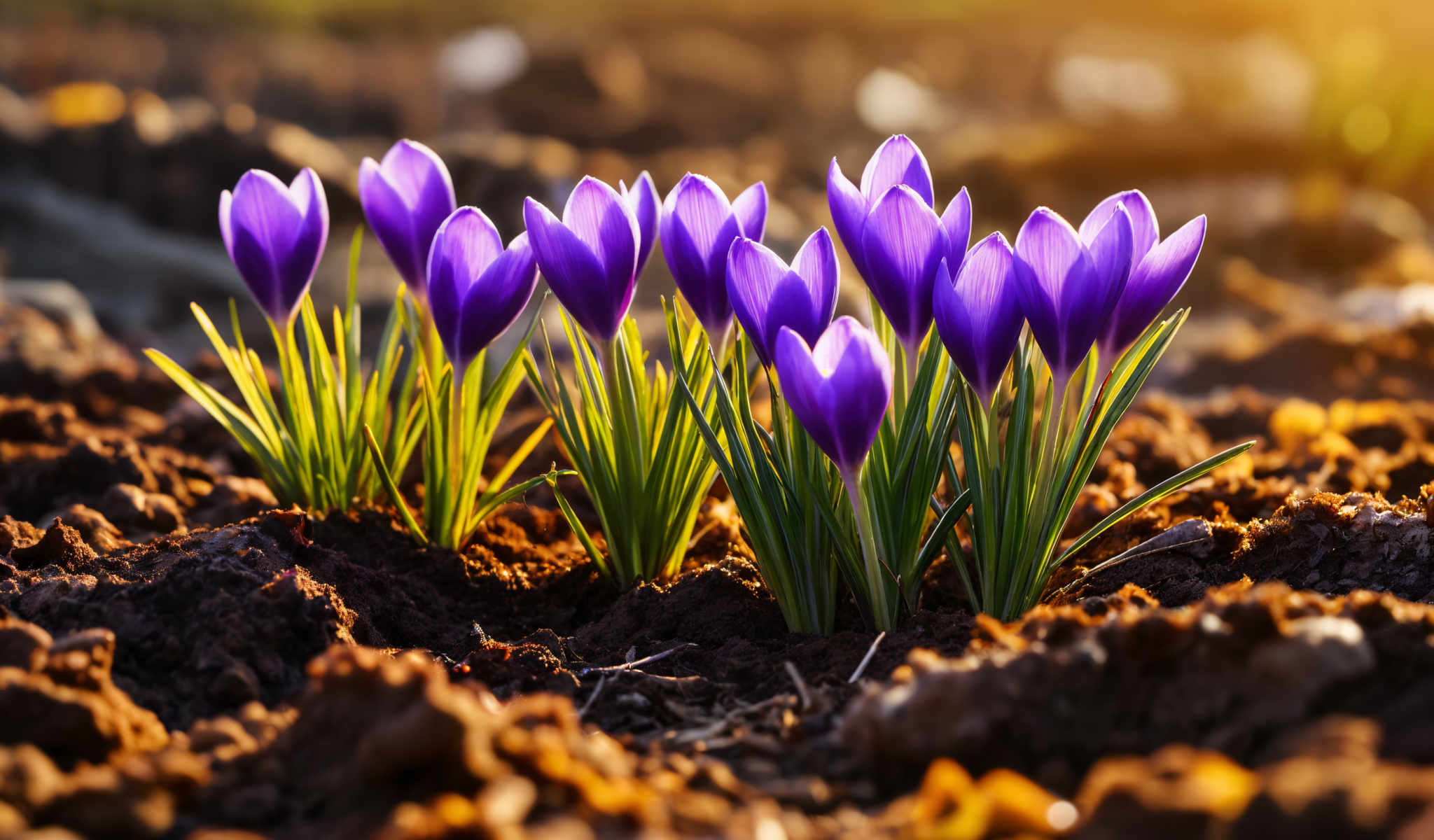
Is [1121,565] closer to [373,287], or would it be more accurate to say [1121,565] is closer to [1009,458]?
[1009,458]

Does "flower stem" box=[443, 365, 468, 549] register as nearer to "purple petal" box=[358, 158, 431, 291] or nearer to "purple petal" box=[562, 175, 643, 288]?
"purple petal" box=[358, 158, 431, 291]

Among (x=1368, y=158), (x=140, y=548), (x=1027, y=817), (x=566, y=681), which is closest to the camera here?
(x=1027, y=817)

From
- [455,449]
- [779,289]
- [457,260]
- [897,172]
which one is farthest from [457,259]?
[897,172]

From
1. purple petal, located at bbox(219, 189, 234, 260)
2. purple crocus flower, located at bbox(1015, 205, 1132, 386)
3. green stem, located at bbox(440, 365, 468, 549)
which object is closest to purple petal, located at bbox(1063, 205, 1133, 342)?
purple crocus flower, located at bbox(1015, 205, 1132, 386)

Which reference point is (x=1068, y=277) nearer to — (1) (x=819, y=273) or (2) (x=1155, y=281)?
(2) (x=1155, y=281)

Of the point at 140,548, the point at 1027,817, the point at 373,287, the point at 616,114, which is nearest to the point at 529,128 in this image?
the point at 616,114

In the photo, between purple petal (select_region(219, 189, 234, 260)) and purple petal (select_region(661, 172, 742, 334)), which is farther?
purple petal (select_region(219, 189, 234, 260))
